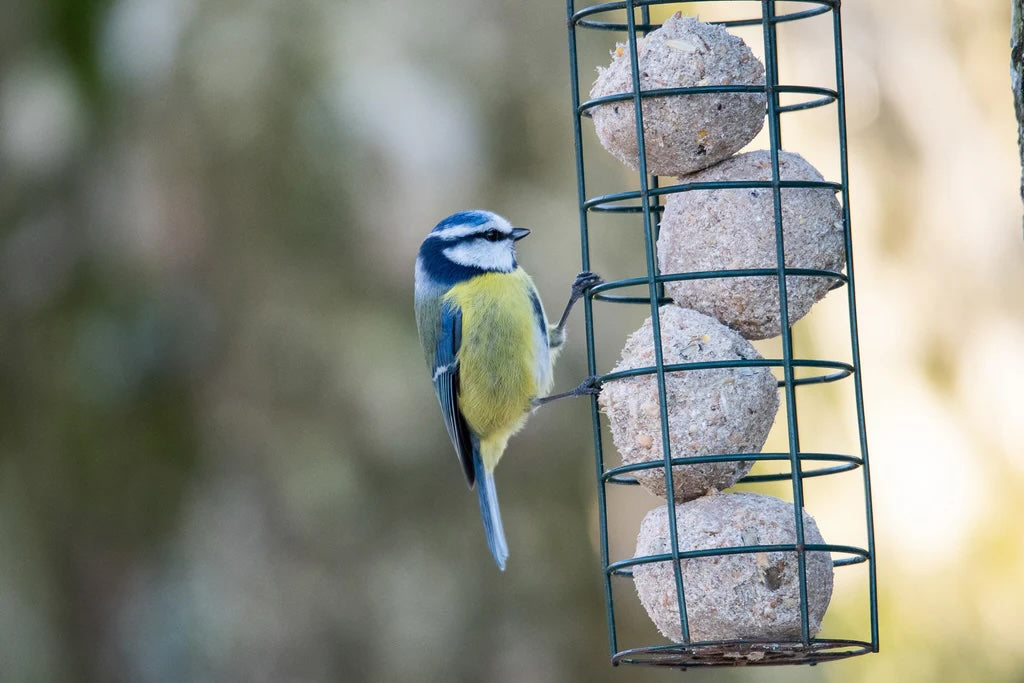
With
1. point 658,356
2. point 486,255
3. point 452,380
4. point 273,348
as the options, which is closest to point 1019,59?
point 658,356

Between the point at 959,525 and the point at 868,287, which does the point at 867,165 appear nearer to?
the point at 868,287

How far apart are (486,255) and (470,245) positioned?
59mm

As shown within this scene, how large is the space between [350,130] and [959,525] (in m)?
2.65

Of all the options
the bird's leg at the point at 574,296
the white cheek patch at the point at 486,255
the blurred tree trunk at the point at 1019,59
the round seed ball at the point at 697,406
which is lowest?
the round seed ball at the point at 697,406

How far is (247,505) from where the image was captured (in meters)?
5.11

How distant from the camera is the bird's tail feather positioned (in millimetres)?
4199

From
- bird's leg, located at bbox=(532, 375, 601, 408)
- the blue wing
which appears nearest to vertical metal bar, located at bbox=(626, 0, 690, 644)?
bird's leg, located at bbox=(532, 375, 601, 408)

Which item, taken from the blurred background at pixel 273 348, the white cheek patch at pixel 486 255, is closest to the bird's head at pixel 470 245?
the white cheek patch at pixel 486 255

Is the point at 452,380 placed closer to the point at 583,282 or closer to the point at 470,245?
the point at 470,245

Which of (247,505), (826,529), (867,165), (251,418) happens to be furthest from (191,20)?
(826,529)

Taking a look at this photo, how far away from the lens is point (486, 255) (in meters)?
4.02

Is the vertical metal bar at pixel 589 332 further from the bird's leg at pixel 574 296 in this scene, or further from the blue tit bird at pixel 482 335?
the blue tit bird at pixel 482 335

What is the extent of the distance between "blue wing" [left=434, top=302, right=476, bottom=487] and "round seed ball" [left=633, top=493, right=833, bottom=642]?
142 centimetres

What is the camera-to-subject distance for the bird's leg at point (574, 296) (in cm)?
355
